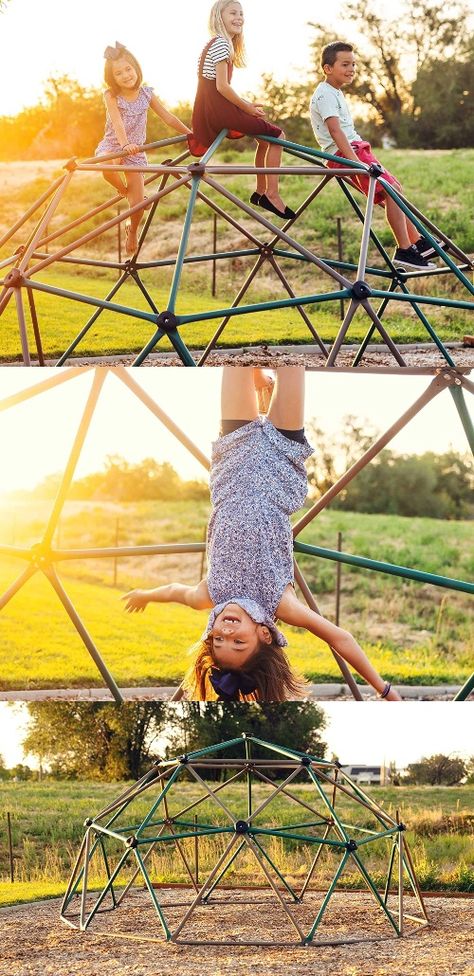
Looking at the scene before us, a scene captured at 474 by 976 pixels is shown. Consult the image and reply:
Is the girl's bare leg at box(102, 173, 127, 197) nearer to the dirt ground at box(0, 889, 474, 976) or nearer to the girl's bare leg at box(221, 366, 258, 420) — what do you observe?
the girl's bare leg at box(221, 366, 258, 420)

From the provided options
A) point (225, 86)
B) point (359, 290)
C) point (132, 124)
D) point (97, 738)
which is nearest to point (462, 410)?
point (359, 290)

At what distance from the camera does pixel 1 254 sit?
1048cm

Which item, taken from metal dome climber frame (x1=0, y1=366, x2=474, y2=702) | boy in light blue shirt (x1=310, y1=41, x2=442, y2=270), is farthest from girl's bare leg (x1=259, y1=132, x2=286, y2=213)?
metal dome climber frame (x1=0, y1=366, x2=474, y2=702)

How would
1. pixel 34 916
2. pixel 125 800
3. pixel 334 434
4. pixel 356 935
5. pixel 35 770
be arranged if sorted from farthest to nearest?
pixel 334 434 < pixel 35 770 < pixel 34 916 < pixel 125 800 < pixel 356 935

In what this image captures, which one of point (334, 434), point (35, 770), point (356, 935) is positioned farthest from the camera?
point (334, 434)

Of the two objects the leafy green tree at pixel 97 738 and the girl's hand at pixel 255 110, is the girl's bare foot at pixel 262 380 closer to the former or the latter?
the girl's hand at pixel 255 110

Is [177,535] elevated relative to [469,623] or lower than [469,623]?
elevated

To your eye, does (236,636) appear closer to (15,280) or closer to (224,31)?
(15,280)

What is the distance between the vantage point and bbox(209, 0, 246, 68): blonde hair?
201 inches

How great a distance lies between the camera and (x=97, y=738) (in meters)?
10.6

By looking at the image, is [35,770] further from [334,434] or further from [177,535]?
[334,434]

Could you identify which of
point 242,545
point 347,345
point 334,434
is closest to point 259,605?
point 242,545

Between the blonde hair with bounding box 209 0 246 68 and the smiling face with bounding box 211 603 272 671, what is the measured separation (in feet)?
7.47

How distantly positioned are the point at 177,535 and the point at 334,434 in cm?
205
